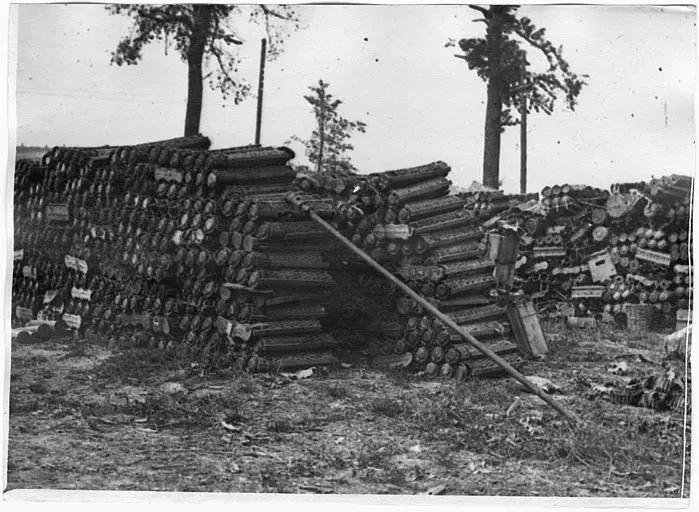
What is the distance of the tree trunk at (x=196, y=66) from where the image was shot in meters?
7.51

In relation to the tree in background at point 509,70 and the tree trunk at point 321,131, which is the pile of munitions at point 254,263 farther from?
the tree in background at point 509,70

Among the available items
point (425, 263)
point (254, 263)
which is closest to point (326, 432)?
point (254, 263)

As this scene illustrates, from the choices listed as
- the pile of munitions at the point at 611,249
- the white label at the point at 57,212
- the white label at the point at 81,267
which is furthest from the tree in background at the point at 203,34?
the pile of munitions at the point at 611,249

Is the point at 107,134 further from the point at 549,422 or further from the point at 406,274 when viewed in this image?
the point at 549,422

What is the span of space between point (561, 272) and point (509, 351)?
2.37 feet

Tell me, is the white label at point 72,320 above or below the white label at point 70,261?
below

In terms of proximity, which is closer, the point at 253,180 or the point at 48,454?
the point at 48,454

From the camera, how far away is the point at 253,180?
793cm

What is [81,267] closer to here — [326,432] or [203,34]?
[203,34]

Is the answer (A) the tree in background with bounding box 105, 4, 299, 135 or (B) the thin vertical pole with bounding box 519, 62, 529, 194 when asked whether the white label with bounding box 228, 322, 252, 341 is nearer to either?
(A) the tree in background with bounding box 105, 4, 299, 135

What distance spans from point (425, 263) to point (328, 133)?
51.5 inches

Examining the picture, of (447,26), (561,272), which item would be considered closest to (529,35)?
(447,26)

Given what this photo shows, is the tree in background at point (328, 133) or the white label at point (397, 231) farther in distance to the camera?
the white label at point (397, 231)

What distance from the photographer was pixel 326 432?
7320 millimetres
